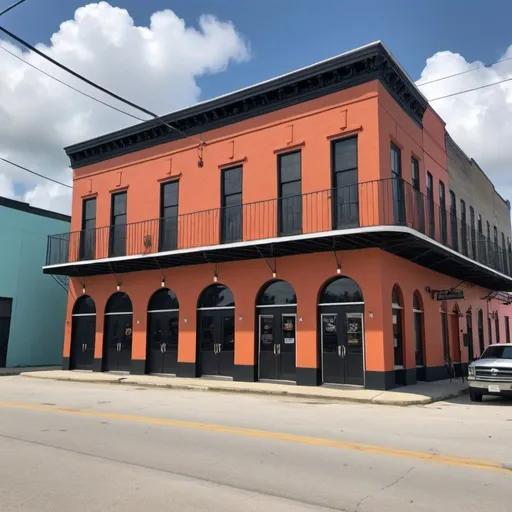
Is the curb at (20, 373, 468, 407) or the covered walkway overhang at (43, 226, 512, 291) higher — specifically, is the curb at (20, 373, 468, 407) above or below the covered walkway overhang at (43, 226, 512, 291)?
below

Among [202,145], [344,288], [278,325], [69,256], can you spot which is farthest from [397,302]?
[69,256]

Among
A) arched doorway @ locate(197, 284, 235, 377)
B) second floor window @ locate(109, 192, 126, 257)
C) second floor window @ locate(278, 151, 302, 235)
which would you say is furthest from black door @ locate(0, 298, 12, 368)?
second floor window @ locate(278, 151, 302, 235)

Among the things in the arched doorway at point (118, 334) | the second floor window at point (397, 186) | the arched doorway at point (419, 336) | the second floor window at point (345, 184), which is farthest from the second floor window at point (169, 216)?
the arched doorway at point (419, 336)

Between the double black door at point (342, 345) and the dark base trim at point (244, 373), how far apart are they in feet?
8.38

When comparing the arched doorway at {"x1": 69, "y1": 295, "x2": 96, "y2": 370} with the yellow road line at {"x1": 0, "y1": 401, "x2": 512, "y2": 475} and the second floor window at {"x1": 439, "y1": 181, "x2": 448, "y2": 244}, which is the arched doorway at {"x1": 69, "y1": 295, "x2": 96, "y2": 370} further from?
the second floor window at {"x1": 439, "y1": 181, "x2": 448, "y2": 244}

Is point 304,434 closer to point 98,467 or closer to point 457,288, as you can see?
point 98,467

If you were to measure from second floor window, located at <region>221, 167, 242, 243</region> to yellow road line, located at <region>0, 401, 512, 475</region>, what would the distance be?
9.13 metres

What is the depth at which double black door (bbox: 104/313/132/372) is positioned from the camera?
22031 millimetres

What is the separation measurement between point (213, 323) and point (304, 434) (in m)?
11.1

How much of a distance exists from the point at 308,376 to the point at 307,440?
28.5 feet

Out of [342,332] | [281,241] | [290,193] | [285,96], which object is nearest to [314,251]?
[281,241]

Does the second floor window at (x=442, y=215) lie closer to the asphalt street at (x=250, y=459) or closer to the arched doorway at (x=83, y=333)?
the asphalt street at (x=250, y=459)

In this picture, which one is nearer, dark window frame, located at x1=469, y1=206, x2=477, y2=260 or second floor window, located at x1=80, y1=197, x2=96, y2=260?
second floor window, located at x1=80, y1=197, x2=96, y2=260

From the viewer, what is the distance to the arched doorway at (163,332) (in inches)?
814
